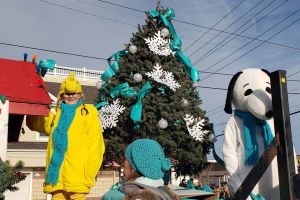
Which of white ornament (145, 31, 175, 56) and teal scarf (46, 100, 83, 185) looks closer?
teal scarf (46, 100, 83, 185)

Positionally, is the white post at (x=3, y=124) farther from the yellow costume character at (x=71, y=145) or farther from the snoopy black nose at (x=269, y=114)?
the snoopy black nose at (x=269, y=114)

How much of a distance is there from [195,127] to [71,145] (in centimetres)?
358

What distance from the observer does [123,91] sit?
6.93m

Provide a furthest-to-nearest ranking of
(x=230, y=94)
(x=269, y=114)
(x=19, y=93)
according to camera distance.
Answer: (x=230, y=94)
(x=269, y=114)
(x=19, y=93)

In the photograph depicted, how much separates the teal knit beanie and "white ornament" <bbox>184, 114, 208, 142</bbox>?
485 cm

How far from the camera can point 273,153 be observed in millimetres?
3941

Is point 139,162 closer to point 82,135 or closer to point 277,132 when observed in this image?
point 82,135

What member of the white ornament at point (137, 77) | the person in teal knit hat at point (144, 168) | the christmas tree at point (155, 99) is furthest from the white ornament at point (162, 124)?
the person in teal knit hat at point (144, 168)

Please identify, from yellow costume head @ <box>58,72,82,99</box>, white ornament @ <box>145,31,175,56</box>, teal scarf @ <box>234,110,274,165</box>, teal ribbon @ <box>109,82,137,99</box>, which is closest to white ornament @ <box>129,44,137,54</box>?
white ornament @ <box>145,31,175,56</box>

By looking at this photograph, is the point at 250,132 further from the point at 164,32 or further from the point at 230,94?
the point at 164,32

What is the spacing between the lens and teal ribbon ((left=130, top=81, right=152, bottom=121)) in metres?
6.55

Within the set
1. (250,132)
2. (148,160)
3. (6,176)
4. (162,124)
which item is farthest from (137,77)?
(148,160)

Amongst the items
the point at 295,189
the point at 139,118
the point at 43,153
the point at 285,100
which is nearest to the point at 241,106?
the point at 285,100

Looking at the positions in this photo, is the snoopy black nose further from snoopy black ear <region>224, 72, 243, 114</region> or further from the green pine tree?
the green pine tree
